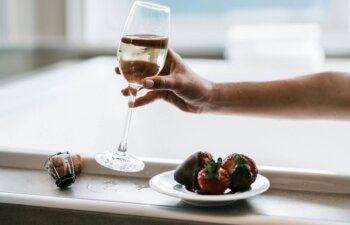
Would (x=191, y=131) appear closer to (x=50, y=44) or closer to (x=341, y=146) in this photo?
(x=341, y=146)

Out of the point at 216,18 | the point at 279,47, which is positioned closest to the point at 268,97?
the point at 279,47

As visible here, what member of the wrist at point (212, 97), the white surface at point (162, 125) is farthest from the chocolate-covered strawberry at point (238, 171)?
the white surface at point (162, 125)

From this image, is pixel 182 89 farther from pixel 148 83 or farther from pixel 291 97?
pixel 291 97

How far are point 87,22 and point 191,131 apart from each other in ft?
3.38

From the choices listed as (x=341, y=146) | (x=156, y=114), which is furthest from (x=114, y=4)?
(x=341, y=146)

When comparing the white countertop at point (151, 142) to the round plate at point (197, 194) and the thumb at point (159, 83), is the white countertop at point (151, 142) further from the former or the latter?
the thumb at point (159, 83)

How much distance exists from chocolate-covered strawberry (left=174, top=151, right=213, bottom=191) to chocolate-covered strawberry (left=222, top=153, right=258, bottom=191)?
0.04m

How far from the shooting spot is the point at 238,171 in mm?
958

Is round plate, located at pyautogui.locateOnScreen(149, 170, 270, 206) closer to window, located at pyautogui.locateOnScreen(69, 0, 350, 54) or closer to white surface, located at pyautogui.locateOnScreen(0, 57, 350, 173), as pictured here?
white surface, located at pyautogui.locateOnScreen(0, 57, 350, 173)

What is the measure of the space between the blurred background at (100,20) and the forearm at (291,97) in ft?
5.25

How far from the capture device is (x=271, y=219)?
3.01 ft

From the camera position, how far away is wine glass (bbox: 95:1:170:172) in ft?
3.39

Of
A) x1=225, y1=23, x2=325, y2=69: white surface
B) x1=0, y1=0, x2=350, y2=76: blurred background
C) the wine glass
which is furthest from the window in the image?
the wine glass

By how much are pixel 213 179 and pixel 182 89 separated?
0.24 m
